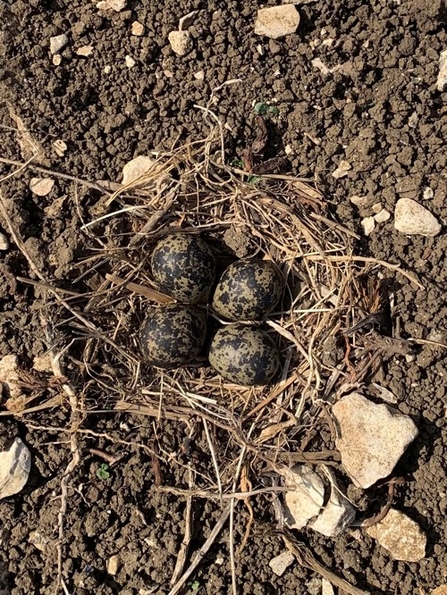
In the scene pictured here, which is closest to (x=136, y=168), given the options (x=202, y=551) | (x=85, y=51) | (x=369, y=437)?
(x=85, y=51)

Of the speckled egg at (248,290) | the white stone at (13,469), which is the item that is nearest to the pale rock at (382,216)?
the speckled egg at (248,290)

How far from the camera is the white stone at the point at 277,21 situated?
2.29 metres

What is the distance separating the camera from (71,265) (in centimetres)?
230

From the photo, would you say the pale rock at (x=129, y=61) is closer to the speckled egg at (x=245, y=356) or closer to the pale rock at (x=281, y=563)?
the speckled egg at (x=245, y=356)

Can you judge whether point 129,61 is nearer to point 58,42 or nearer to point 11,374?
point 58,42

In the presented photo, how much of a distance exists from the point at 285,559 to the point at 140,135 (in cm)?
161

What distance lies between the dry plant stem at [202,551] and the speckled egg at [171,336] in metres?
0.56

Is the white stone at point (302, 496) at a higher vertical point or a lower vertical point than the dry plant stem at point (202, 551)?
higher

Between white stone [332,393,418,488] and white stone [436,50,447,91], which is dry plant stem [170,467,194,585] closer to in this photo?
white stone [332,393,418,488]

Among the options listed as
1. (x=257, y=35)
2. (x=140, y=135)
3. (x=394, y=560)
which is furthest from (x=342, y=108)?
(x=394, y=560)

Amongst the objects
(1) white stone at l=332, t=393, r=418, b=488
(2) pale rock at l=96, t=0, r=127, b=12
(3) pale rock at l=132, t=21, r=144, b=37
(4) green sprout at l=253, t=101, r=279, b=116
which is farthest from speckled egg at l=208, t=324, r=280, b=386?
(2) pale rock at l=96, t=0, r=127, b=12

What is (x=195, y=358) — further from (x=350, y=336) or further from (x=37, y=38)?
(x=37, y=38)

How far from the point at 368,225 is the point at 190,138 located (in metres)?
0.72

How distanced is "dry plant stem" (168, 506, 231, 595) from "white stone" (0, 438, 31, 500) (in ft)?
2.13
